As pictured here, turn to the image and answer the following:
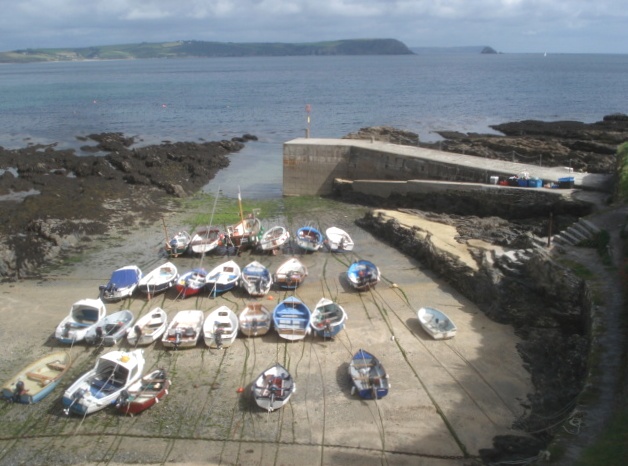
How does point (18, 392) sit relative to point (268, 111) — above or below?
above

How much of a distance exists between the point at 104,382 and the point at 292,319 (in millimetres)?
6044

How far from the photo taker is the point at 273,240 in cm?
2438

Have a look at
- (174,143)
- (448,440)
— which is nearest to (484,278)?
(448,440)

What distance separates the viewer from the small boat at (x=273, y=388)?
13.4 metres

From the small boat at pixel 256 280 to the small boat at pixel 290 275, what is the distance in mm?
412

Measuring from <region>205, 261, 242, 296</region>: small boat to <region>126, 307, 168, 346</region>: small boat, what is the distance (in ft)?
8.71

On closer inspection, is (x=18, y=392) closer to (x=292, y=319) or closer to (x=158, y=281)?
(x=158, y=281)

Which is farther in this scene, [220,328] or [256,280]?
[256,280]

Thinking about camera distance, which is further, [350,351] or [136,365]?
[350,351]

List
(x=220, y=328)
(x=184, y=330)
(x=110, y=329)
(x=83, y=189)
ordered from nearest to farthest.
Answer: (x=184, y=330), (x=220, y=328), (x=110, y=329), (x=83, y=189)

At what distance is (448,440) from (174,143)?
4360 cm

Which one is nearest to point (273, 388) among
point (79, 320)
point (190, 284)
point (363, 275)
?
point (190, 284)

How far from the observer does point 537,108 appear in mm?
73625

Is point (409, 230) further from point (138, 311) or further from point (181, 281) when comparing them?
point (138, 311)
